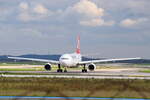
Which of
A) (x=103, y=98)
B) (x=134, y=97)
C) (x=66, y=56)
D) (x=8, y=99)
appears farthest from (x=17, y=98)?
(x=66, y=56)

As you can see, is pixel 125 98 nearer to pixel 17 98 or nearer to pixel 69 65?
pixel 17 98

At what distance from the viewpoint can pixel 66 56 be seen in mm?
76438

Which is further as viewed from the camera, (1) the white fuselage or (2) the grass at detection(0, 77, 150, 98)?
(1) the white fuselage

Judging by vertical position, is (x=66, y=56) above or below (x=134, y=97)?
above

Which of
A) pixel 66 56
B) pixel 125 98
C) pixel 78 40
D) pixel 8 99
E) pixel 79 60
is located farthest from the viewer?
pixel 78 40

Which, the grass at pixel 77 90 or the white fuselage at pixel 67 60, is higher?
the white fuselage at pixel 67 60

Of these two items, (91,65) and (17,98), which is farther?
(91,65)

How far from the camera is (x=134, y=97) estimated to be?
88.2ft

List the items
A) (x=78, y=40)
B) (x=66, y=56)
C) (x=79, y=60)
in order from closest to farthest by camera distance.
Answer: (x=66, y=56) < (x=79, y=60) < (x=78, y=40)

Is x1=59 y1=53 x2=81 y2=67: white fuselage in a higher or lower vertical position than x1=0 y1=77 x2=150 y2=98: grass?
higher

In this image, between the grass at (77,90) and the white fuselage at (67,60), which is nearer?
the grass at (77,90)

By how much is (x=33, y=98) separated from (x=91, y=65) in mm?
53924

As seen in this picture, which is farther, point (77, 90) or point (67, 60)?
point (67, 60)

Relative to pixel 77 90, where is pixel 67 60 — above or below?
above
